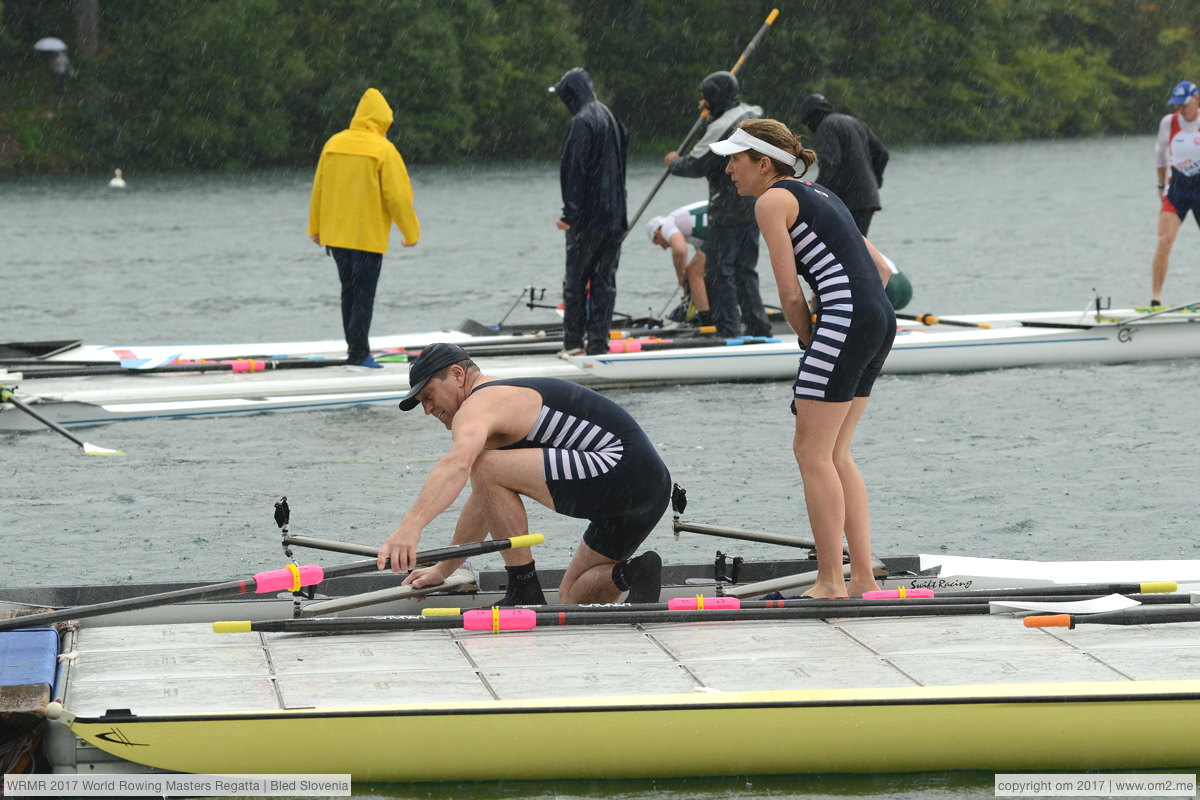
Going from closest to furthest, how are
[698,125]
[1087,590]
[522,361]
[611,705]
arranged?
[611,705] < [1087,590] < [522,361] < [698,125]

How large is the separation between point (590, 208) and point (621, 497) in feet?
21.0

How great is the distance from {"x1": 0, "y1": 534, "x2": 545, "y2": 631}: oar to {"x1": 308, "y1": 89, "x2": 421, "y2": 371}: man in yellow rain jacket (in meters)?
6.24

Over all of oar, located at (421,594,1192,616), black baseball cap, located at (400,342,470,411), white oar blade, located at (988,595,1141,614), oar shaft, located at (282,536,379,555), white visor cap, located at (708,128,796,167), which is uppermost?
white visor cap, located at (708,128,796,167)

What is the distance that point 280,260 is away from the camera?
87.7 ft

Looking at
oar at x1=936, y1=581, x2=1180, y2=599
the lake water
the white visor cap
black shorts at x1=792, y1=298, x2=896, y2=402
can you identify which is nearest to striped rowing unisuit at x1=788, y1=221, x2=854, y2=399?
black shorts at x1=792, y1=298, x2=896, y2=402

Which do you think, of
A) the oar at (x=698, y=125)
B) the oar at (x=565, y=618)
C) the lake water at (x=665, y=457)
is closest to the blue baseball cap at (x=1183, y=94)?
the lake water at (x=665, y=457)

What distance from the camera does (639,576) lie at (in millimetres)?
6586

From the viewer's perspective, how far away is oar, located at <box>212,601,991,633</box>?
6.17 metres

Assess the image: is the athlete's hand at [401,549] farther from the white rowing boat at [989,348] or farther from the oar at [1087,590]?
the white rowing boat at [989,348]

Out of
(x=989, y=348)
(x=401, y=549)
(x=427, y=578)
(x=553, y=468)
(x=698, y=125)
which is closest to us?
(x=401, y=549)

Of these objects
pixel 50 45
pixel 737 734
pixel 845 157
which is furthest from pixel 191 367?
pixel 50 45

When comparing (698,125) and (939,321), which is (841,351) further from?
(939,321)

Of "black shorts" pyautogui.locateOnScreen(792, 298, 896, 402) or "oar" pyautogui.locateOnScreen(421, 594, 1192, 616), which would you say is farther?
"black shorts" pyautogui.locateOnScreen(792, 298, 896, 402)

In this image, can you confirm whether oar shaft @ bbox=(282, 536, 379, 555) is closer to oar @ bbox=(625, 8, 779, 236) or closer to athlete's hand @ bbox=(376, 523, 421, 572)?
athlete's hand @ bbox=(376, 523, 421, 572)
